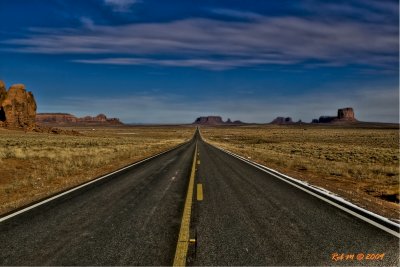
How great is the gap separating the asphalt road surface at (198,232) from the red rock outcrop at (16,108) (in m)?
95.6

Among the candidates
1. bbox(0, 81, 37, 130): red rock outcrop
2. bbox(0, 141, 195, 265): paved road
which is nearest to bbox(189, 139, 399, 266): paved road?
bbox(0, 141, 195, 265): paved road

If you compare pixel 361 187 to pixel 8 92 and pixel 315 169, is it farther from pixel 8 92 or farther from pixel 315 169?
pixel 8 92

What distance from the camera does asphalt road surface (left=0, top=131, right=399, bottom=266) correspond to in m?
4.48

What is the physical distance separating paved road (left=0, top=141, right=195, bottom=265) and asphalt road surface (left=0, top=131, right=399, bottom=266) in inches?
0.6

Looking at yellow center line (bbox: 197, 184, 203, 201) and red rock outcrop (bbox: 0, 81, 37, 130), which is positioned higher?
A: red rock outcrop (bbox: 0, 81, 37, 130)

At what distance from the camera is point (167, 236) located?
5.34 metres

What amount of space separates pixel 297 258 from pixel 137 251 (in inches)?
95.6

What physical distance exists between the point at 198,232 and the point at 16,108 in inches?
4100

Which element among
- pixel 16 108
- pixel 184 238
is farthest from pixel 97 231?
pixel 16 108

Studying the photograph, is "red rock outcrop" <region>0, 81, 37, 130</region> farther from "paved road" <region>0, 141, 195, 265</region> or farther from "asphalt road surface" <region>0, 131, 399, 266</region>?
"asphalt road surface" <region>0, 131, 399, 266</region>

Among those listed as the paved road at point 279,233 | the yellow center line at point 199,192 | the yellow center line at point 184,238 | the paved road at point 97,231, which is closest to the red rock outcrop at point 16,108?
the yellow center line at point 199,192

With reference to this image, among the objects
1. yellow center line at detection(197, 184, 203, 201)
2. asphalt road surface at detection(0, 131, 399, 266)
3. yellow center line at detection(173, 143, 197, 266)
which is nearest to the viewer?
yellow center line at detection(173, 143, 197, 266)

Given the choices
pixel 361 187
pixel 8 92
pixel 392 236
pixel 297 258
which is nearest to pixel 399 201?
pixel 361 187

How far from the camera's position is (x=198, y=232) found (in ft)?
18.2
